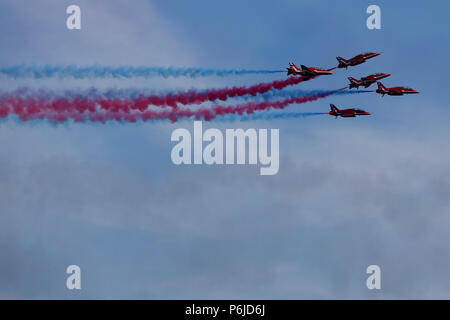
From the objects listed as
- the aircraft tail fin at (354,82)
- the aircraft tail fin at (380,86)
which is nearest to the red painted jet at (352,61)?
the aircraft tail fin at (354,82)

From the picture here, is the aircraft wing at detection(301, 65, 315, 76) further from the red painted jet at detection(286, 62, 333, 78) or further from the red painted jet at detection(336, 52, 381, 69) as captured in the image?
the red painted jet at detection(336, 52, 381, 69)

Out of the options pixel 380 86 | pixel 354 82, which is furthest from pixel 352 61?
pixel 380 86

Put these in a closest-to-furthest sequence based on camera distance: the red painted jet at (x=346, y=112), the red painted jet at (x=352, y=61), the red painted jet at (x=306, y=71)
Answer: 1. the red painted jet at (x=306, y=71)
2. the red painted jet at (x=352, y=61)
3. the red painted jet at (x=346, y=112)

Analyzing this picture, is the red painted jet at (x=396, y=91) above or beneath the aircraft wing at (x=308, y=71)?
beneath

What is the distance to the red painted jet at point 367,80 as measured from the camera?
130 meters

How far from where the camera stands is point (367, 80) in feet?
429

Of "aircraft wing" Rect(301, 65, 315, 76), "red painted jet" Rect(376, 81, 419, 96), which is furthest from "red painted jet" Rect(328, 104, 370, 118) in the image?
"aircraft wing" Rect(301, 65, 315, 76)

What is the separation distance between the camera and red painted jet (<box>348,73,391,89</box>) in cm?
13038

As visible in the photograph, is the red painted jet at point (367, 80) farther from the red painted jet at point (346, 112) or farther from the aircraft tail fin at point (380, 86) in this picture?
the red painted jet at point (346, 112)
